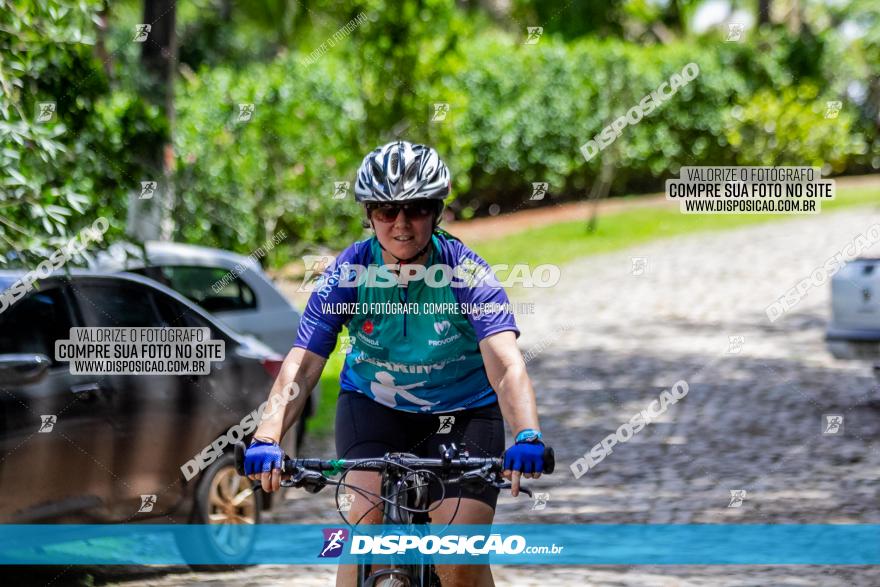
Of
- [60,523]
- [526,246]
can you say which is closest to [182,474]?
[60,523]

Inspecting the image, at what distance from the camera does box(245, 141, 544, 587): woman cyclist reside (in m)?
4.63

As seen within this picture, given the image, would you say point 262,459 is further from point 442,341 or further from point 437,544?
point 442,341

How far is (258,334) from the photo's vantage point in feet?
37.4

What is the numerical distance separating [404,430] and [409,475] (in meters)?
0.69

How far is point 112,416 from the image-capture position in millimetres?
7641

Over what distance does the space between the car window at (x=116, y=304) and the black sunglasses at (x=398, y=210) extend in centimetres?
345

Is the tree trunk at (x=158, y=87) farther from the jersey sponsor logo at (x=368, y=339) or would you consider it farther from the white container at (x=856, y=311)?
the jersey sponsor logo at (x=368, y=339)

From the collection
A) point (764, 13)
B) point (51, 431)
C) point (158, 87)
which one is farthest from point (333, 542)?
point (764, 13)

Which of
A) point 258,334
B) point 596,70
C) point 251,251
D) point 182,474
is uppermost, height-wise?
point 596,70

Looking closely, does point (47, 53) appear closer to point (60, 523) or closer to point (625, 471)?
point (60, 523)

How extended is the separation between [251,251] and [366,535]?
47.4 ft

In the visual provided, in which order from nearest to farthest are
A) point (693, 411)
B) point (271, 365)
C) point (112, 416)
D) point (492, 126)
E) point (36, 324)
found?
1. point (36, 324)
2. point (112, 416)
3. point (271, 365)
4. point (693, 411)
5. point (492, 126)

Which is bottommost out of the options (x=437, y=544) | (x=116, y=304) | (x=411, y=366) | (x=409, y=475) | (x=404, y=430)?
(x=437, y=544)

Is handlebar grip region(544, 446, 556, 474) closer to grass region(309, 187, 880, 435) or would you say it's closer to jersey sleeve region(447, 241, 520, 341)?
jersey sleeve region(447, 241, 520, 341)
